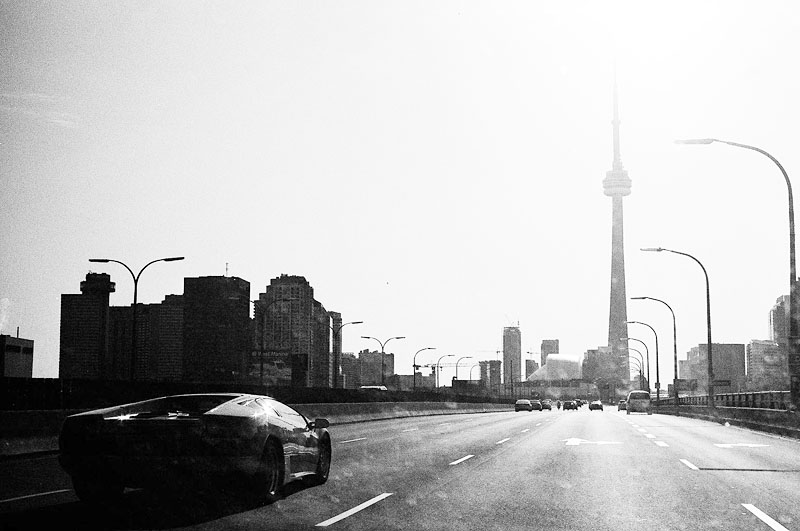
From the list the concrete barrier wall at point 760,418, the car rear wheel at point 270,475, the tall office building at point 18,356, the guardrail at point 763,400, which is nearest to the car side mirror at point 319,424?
the car rear wheel at point 270,475

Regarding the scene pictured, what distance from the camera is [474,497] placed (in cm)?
1145

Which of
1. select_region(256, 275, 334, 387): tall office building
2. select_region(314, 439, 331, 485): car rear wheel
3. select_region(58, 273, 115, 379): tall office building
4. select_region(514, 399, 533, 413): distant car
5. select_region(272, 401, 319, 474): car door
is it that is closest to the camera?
select_region(272, 401, 319, 474): car door

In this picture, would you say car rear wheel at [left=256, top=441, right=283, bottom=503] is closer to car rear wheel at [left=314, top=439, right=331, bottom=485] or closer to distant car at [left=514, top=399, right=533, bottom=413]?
car rear wheel at [left=314, top=439, right=331, bottom=485]

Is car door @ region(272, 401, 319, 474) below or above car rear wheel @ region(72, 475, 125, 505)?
above

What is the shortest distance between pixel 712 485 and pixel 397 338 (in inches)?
2872

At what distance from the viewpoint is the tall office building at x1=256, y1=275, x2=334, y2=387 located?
6801 inches

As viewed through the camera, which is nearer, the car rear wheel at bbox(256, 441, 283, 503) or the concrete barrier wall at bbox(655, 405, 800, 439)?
the car rear wheel at bbox(256, 441, 283, 503)

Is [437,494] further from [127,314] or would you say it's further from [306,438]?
[127,314]

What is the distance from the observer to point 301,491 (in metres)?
11.9

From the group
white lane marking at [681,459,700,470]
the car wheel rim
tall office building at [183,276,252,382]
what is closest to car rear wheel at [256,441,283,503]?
the car wheel rim

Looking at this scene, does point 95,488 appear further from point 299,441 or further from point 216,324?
point 216,324

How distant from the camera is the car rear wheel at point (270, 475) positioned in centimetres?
1024

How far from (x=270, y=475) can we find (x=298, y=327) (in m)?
174

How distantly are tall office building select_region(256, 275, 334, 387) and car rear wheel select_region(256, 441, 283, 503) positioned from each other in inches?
6321
